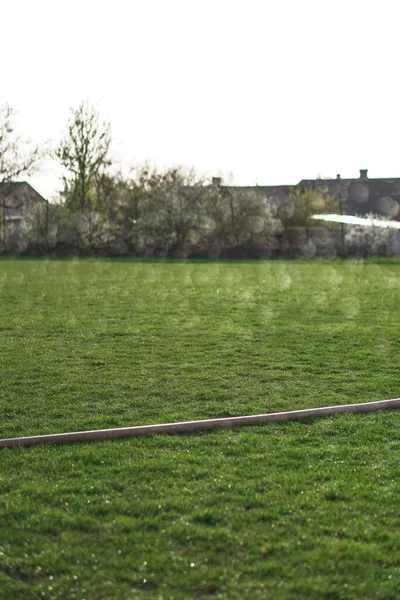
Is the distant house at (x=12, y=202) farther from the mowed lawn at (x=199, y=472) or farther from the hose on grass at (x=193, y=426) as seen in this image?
the hose on grass at (x=193, y=426)

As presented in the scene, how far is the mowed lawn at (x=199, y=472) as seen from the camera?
335 centimetres

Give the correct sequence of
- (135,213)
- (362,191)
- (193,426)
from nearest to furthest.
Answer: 1. (193,426)
2. (135,213)
3. (362,191)

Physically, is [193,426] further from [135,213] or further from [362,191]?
[362,191]

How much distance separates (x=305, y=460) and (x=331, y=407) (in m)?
1.42

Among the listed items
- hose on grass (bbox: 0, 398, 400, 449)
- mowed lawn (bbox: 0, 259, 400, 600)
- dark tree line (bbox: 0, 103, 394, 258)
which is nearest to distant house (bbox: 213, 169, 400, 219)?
dark tree line (bbox: 0, 103, 394, 258)

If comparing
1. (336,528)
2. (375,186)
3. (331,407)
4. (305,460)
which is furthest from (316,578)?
(375,186)

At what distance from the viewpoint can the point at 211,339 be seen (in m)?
10.8

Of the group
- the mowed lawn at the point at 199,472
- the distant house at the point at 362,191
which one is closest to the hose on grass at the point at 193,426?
the mowed lawn at the point at 199,472

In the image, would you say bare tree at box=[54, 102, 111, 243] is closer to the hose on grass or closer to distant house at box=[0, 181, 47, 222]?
distant house at box=[0, 181, 47, 222]

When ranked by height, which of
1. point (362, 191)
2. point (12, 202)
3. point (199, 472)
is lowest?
point (199, 472)

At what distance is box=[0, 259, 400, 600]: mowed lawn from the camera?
3350 mm

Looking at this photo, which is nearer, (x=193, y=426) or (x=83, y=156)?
(x=193, y=426)

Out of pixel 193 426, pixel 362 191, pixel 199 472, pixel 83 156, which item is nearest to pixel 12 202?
pixel 83 156

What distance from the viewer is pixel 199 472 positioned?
475 centimetres
